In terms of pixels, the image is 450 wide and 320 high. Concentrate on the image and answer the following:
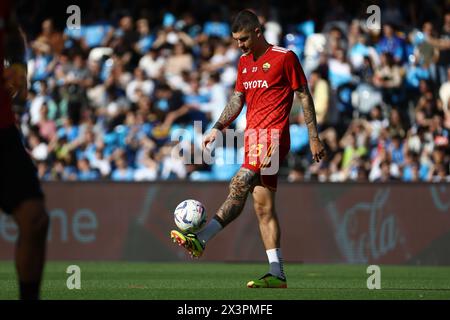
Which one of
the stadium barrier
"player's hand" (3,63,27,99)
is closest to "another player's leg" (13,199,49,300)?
"player's hand" (3,63,27,99)

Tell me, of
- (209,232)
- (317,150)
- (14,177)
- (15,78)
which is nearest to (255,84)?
(317,150)

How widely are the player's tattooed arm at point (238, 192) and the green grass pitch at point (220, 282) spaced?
30.2 inches

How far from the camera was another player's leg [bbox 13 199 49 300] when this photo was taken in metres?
7.03

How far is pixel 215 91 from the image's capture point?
20.7 m

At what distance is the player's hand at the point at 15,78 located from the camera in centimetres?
728

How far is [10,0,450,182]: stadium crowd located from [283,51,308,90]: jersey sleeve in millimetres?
7153

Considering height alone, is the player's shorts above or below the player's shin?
above

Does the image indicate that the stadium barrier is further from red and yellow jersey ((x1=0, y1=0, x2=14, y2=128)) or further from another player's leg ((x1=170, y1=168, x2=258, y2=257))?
red and yellow jersey ((x1=0, y1=0, x2=14, y2=128))

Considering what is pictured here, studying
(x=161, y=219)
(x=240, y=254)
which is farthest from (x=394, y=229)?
(x=161, y=219)

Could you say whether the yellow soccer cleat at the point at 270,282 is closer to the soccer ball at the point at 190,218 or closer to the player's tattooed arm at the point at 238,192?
the player's tattooed arm at the point at 238,192

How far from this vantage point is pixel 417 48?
20.5m

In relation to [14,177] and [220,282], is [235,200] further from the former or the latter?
[14,177]

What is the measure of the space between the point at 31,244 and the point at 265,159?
4.29 m

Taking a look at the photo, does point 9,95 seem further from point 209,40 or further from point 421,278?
point 209,40
